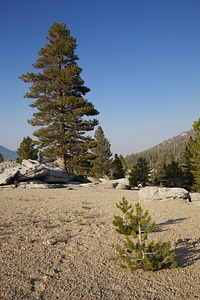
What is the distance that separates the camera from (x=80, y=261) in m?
4.21

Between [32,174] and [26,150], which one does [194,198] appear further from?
[26,150]

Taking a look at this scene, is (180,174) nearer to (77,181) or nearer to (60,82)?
(77,181)

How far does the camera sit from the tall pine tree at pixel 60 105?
2138cm

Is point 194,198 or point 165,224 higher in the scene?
point 194,198

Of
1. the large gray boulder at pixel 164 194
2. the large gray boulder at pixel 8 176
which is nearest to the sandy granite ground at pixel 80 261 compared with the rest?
the large gray boulder at pixel 164 194

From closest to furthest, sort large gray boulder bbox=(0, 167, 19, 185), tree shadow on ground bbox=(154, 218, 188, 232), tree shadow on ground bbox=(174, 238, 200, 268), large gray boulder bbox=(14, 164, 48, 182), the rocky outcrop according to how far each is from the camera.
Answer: tree shadow on ground bbox=(174, 238, 200, 268) < tree shadow on ground bbox=(154, 218, 188, 232) < large gray boulder bbox=(0, 167, 19, 185) < the rocky outcrop < large gray boulder bbox=(14, 164, 48, 182)

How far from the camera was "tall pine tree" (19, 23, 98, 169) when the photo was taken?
21.4m

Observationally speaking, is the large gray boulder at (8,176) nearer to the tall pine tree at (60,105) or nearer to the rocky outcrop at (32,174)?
the rocky outcrop at (32,174)

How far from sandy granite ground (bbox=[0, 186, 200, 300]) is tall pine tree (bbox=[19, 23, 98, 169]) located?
14463 mm

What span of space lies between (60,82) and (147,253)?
2072 centimetres

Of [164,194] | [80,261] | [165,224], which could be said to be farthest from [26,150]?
[80,261]

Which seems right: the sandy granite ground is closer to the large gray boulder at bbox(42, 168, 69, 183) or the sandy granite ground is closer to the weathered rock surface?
the weathered rock surface

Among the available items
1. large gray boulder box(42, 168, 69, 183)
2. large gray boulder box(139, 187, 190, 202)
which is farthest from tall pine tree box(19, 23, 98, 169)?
large gray boulder box(139, 187, 190, 202)

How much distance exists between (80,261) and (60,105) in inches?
743
